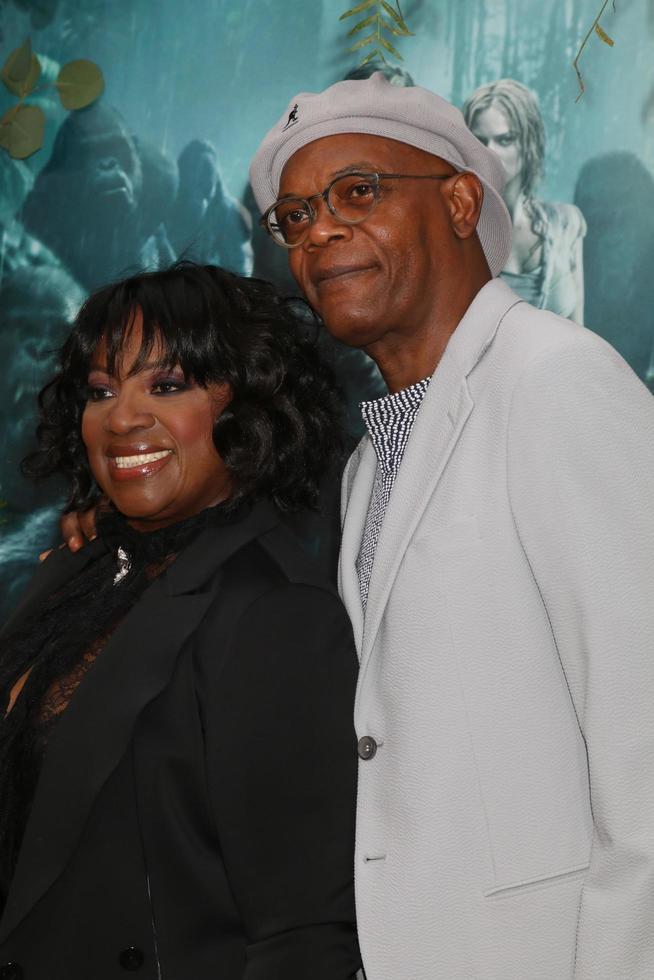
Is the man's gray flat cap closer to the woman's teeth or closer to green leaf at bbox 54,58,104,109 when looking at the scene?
the woman's teeth

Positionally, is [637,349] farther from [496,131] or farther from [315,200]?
[315,200]

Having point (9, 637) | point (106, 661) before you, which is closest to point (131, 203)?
point (9, 637)

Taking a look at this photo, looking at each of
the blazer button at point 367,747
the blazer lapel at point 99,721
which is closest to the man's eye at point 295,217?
the blazer lapel at point 99,721

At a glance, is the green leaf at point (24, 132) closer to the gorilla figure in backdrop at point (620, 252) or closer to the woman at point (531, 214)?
the woman at point (531, 214)

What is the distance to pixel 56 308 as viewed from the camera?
2.29 metres

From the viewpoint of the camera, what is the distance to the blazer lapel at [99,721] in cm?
116

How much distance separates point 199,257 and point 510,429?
1317mm

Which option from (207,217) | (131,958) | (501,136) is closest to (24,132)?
(207,217)

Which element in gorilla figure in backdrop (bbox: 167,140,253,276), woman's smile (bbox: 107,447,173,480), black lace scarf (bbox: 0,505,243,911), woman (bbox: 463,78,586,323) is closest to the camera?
black lace scarf (bbox: 0,505,243,911)

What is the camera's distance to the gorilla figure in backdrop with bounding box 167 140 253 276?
7.30ft

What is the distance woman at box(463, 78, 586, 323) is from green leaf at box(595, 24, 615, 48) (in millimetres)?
163

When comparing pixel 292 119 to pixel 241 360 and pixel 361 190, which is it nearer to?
pixel 361 190

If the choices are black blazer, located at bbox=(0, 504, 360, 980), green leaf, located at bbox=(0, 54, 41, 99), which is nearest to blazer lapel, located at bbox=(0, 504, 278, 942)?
black blazer, located at bbox=(0, 504, 360, 980)

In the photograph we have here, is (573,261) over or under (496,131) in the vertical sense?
under
